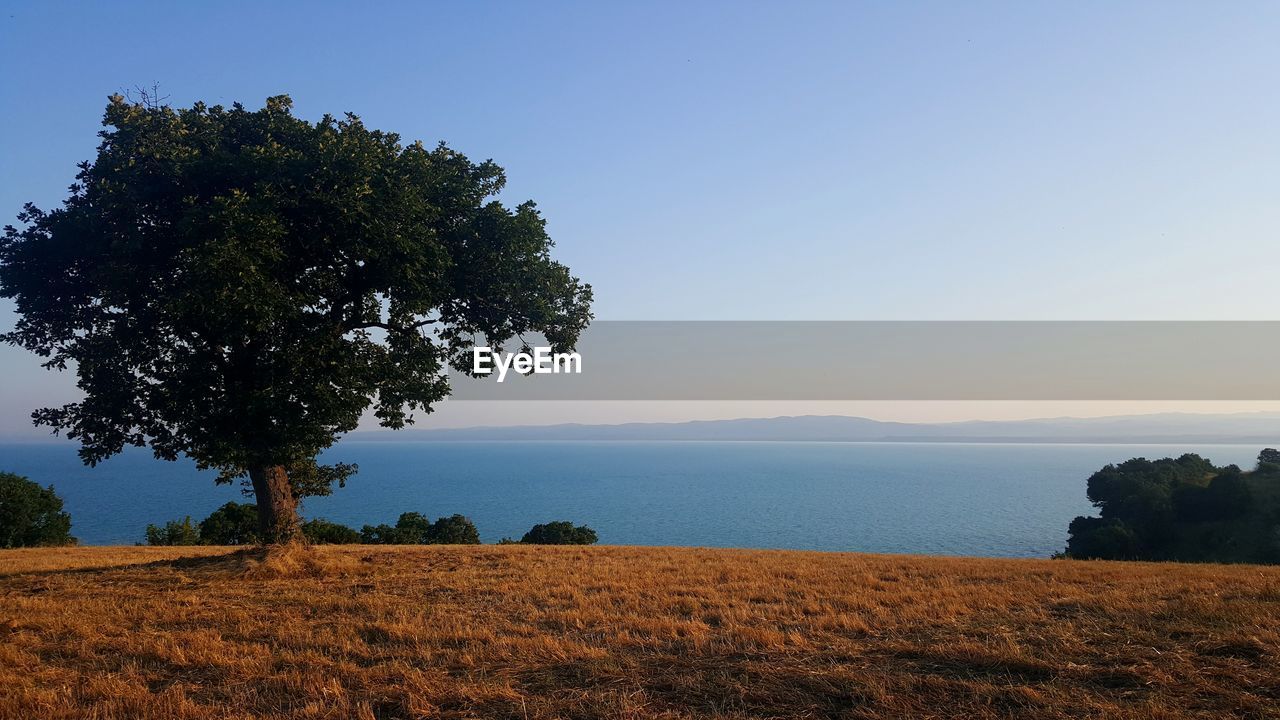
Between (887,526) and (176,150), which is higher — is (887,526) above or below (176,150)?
below

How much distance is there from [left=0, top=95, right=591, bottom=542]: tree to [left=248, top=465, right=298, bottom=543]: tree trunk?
51 mm

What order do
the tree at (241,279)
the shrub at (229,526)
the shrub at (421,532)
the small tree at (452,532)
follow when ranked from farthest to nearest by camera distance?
1. the small tree at (452,532)
2. the shrub at (229,526)
3. the shrub at (421,532)
4. the tree at (241,279)

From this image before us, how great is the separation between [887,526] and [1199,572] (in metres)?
133

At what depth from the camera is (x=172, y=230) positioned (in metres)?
16.7

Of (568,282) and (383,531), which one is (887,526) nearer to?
(383,531)

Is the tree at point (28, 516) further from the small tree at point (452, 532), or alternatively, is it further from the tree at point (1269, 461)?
the tree at point (1269, 461)

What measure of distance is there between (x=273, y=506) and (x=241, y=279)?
7432 millimetres

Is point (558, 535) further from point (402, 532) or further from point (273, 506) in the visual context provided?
point (273, 506)

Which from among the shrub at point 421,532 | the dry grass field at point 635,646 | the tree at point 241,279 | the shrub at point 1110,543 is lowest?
the shrub at point 1110,543

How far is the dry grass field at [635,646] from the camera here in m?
6.79

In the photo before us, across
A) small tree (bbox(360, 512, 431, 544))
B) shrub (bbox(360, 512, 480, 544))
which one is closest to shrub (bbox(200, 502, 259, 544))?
shrub (bbox(360, 512, 480, 544))

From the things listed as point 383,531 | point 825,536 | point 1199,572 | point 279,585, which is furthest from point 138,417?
point 825,536

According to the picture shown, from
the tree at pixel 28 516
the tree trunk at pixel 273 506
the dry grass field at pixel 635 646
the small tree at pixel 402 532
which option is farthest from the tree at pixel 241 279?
the tree at pixel 28 516

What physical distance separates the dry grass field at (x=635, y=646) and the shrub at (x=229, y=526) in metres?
38.2
